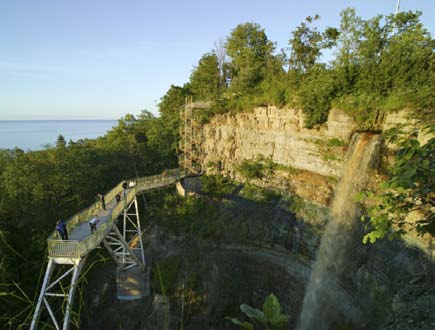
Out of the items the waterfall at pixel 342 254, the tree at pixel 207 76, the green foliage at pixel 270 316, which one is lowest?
the waterfall at pixel 342 254

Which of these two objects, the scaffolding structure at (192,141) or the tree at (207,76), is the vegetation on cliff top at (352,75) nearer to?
the scaffolding structure at (192,141)

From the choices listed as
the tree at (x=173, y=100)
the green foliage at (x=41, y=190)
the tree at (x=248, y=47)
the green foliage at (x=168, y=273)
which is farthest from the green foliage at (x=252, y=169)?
the tree at (x=173, y=100)

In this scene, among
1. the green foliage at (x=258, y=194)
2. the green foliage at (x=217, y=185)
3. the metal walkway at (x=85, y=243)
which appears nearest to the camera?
the metal walkway at (x=85, y=243)

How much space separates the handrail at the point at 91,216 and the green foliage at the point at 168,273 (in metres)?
4.41

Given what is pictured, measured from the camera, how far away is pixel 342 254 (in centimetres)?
1240

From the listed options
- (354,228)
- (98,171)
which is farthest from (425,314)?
(98,171)

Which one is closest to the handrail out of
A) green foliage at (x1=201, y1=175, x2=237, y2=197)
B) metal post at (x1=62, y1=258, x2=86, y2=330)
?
metal post at (x1=62, y1=258, x2=86, y2=330)

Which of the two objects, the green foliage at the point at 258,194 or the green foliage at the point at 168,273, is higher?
the green foliage at the point at 258,194

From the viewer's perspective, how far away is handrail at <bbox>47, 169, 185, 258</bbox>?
871 centimetres

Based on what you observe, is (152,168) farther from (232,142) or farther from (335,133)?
(335,133)

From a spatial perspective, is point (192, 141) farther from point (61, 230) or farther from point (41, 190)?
point (61, 230)

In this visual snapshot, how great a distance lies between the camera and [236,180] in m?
20.2

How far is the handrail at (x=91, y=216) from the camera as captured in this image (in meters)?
8.71

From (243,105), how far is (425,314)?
17021 millimetres
